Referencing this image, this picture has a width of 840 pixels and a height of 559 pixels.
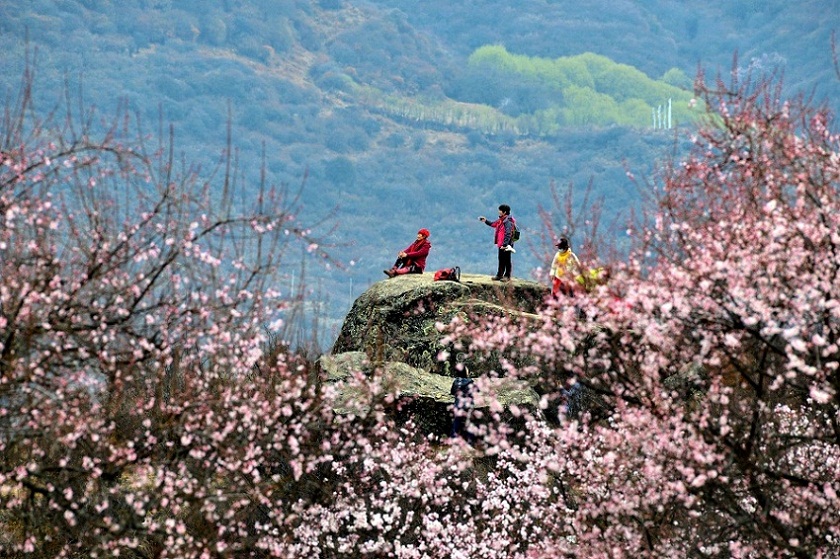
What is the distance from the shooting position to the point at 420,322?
104 ft

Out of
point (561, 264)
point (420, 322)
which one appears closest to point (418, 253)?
point (420, 322)

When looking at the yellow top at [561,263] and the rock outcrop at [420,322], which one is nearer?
the yellow top at [561,263]

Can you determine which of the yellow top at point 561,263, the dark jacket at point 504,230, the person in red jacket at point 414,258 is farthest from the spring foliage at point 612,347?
the person in red jacket at point 414,258

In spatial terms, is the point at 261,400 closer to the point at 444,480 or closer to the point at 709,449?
the point at 444,480

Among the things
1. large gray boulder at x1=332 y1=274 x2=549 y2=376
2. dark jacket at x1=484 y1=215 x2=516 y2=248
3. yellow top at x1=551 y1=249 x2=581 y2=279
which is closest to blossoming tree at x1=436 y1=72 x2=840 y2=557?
yellow top at x1=551 y1=249 x2=581 y2=279

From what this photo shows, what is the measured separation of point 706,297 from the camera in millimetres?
13141

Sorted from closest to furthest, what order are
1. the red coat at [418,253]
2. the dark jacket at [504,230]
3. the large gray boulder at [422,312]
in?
the dark jacket at [504,230] → the large gray boulder at [422,312] → the red coat at [418,253]

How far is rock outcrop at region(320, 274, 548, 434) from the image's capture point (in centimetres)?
2870

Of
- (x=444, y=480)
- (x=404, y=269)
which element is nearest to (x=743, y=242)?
(x=444, y=480)

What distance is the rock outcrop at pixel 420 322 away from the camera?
1130 inches

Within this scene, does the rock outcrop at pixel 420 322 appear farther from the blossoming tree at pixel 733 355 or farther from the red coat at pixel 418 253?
the blossoming tree at pixel 733 355

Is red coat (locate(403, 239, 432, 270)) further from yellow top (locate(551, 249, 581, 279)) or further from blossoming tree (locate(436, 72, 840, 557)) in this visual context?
blossoming tree (locate(436, 72, 840, 557))

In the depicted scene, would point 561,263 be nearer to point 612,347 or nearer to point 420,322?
point 420,322

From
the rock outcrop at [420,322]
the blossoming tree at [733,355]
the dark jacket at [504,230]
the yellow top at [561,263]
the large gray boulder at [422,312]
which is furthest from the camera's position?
the large gray boulder at [422,312]
